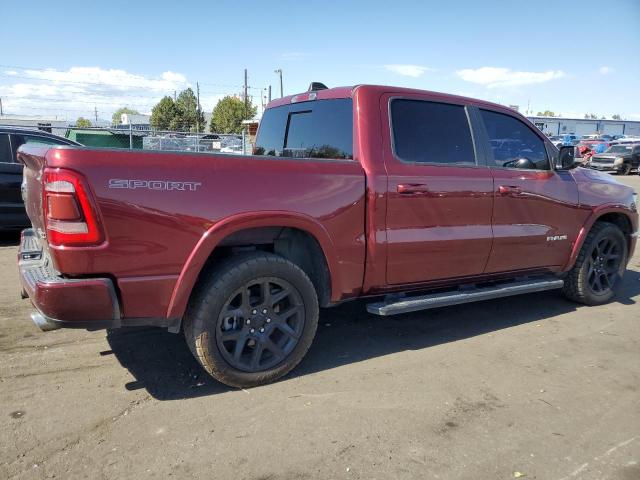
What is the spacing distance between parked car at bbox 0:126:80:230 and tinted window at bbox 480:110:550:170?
5881 millimetres

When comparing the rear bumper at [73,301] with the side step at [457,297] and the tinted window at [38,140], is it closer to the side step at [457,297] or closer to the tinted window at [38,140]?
the side step at [457,297]

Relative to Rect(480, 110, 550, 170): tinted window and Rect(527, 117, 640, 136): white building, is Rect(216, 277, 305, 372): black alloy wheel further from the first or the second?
Rect(527, 117, 640, 136): white building

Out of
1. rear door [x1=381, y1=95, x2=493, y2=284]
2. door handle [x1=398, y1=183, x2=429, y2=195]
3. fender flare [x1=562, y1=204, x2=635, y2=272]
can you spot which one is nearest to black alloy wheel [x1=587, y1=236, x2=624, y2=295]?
fender flare [x1=562, y1=204, x2=635, y2=272]

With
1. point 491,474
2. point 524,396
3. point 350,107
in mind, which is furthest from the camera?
point 350,107

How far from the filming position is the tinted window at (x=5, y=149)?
24.0 feet

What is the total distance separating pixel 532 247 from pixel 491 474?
261 centimetres

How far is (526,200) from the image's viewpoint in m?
4.54

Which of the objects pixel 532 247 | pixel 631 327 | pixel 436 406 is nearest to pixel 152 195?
pixel 436 406

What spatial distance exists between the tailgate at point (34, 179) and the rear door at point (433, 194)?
7.30 ft

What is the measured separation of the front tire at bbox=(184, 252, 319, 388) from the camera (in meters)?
3.13

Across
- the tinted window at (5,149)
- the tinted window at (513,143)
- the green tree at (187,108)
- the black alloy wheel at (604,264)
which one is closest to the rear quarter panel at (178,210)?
the tinted window at (513,143)

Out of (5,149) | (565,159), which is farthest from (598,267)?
(5,149)

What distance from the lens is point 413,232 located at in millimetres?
3842

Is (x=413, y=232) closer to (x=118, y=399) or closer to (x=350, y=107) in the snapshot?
(x=350, y=107)
